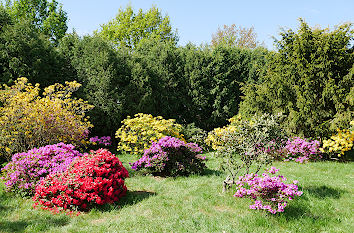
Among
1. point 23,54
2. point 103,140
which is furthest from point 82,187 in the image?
point 23,54

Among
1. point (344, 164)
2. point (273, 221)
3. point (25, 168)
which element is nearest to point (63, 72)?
point (25, 168)

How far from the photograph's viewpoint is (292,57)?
9.04 meters

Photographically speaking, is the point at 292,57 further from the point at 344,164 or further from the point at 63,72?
the point at 63,72

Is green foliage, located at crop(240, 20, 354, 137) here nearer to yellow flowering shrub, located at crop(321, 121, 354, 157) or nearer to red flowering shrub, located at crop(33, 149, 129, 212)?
yellow flowering shrub, located at crop(321, 121, 354, 157)

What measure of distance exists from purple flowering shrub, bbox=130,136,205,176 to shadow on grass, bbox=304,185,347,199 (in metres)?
2.68

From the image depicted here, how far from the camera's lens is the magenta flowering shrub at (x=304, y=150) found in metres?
8.34

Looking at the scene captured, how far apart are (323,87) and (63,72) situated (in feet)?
32.9

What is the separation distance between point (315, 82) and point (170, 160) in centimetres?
577

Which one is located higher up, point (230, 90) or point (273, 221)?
point (230, 90)

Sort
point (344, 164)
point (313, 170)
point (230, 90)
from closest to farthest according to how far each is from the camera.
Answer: point (313, 170), point (344, 164), point (230, 90)

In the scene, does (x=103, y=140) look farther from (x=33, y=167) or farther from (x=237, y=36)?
(x=237, y=36)

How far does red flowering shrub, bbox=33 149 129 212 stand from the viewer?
15.0ft

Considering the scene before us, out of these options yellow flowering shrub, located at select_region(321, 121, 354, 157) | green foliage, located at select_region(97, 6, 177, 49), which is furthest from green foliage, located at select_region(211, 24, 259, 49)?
yellow flowering shrub, located at select_region(321, 121, 354, 157)

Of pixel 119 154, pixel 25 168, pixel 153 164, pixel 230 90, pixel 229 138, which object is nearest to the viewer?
pixel 229 138
